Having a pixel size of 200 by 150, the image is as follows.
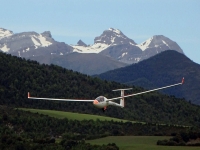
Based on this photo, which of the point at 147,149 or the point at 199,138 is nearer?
the point at 147,149

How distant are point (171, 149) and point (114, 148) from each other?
14.7 metres

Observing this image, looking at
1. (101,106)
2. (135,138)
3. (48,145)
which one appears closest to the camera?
(101,106)

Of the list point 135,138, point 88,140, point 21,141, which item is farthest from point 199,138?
point 21,141

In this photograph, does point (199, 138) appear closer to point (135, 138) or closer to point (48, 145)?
point (135, 138)

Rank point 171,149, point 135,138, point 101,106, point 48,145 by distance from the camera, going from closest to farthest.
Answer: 1. point 101,106
2. point 171,149
3. point 48,145
4. point 135,138

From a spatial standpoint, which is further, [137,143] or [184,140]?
[184,140]

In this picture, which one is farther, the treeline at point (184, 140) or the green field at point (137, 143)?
the treeline at point (184, 140)

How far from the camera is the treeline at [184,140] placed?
166500mm

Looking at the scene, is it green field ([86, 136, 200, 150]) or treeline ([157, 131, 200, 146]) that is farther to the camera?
treeline ([157, 131, 200, 146])

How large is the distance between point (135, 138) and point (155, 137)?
19.2 feet

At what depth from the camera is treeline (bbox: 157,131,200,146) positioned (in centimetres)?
16650

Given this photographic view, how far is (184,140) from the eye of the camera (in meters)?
174

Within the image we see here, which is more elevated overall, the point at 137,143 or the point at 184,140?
the point at 184,140

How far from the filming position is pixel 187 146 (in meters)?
161
